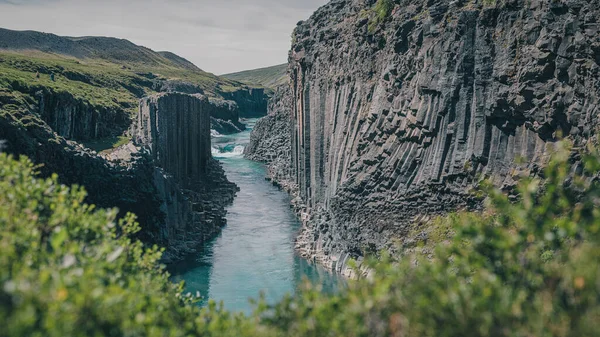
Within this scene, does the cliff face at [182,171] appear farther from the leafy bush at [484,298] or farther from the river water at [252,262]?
the leafy bush at [484,298]

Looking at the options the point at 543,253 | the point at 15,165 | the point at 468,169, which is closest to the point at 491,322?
the point at 15,165

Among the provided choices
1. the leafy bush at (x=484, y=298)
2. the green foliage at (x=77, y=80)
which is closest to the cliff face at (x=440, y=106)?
the leafy bush at (x=484, y=298)

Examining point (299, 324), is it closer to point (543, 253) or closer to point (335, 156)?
point (543, 253)

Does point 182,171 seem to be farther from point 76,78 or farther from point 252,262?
point 76,78

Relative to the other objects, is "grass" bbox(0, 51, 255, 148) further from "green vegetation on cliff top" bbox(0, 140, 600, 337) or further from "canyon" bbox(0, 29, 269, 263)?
"green vegetation on cliff top" bbox(0, 140, 600, 337)

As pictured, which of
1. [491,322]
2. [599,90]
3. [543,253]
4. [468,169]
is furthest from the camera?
[468,169]

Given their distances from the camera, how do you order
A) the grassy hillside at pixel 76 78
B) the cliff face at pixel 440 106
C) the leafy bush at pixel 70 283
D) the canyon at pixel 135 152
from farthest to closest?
the grassy hillside at pixel 76 78 < the canyon at pixel 135 152 < the cliff face at pixel 440 106 < the leafy bush at pixel 70 283

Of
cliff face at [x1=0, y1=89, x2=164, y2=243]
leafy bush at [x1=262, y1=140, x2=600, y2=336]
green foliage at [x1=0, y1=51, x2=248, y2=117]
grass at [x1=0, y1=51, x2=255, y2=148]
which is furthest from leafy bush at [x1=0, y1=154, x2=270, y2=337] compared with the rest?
green foliage at [x1=0, y1=51, x2=248, y2=117]
